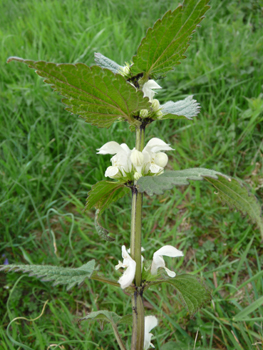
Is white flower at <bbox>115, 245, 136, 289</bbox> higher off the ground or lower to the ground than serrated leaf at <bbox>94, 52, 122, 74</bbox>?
lower

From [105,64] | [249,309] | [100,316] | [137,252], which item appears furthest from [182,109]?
[249,309]

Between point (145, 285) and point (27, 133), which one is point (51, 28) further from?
point (145, 285)

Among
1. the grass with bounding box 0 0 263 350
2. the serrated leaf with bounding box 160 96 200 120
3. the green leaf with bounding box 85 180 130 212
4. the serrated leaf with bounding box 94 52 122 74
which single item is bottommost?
the grass with bounding box 0 0 263 350

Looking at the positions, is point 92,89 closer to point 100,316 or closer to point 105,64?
point 105,64

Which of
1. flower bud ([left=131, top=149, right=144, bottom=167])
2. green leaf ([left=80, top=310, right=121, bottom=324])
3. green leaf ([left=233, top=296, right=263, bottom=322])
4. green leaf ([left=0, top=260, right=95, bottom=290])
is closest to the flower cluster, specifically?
flower bud ([left=131, top=149, right=144, bottom=167])

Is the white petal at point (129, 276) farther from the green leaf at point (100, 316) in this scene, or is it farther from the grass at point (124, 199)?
the grass at point (124, 199)

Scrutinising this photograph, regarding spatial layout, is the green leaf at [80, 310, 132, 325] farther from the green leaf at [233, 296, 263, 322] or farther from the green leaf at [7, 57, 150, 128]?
the green leaf at [7, 57, 150, 128]

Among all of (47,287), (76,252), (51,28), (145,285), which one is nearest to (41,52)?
(51,28)

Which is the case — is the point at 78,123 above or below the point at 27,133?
above
